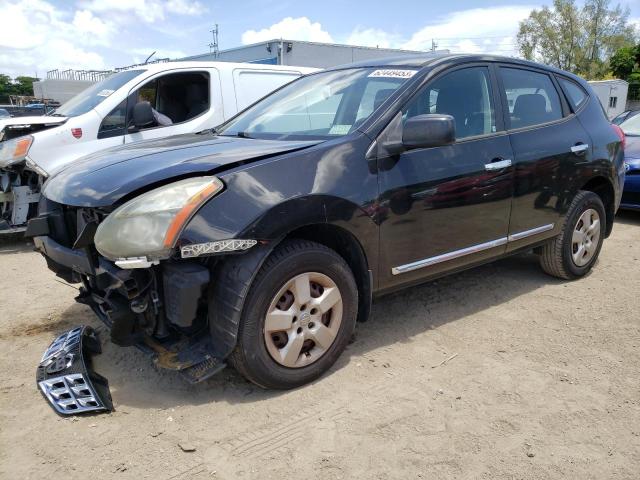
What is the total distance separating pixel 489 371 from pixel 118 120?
4940 mm

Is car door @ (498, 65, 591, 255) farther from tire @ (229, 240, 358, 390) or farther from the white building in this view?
the white building

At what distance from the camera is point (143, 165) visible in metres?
2.73

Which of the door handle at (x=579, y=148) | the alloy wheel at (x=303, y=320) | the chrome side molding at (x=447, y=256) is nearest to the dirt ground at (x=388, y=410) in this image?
the alloy wheel at (x=303, y=320)

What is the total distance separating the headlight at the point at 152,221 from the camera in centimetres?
238

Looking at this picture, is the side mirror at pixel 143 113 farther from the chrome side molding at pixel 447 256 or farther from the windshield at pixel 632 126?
the windshield at pixel 632 126

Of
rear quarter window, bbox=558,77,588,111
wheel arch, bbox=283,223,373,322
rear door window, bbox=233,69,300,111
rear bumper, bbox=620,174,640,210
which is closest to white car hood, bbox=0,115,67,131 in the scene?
rear door window, bbox=233,69,300,111

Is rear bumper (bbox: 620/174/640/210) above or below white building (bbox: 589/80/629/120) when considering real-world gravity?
below

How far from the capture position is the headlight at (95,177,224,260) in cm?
238

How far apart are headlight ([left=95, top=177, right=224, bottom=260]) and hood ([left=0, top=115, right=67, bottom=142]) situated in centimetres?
410

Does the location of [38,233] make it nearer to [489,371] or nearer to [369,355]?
[369,355]

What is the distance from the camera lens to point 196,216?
2447 mm

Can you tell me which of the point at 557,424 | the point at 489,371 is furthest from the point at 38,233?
the point at 557,424

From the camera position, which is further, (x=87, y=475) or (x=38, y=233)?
(x=38, y=233)

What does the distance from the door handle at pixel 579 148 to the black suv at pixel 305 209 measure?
3 centimetres
